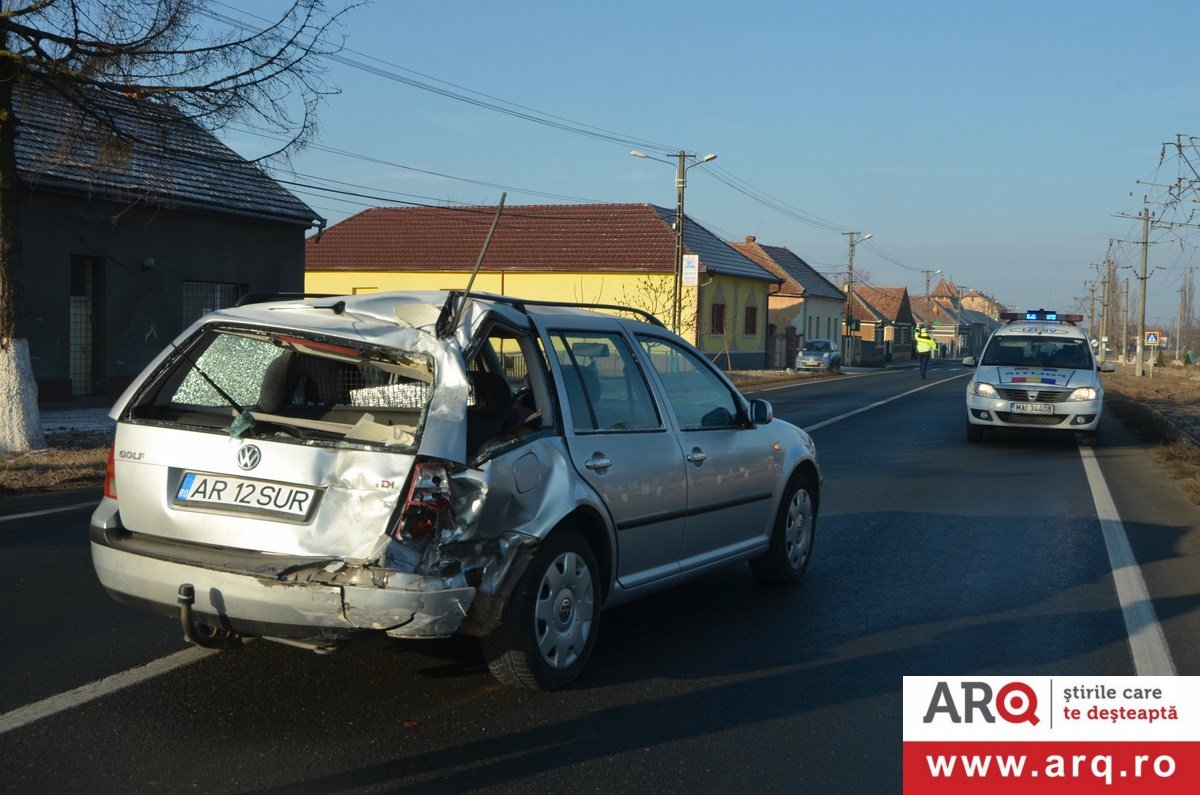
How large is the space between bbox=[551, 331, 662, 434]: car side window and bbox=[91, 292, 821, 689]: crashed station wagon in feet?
0.04

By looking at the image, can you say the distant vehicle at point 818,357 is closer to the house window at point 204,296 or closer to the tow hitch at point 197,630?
the house window at point 204,296

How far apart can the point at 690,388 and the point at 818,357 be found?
4664 cm

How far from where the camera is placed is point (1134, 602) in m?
7.02

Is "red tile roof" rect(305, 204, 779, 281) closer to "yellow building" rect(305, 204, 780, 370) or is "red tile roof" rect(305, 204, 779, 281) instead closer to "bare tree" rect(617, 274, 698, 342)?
"yellow building" rect(305, 204, 780, 370)

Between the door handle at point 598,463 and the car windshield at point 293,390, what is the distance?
2.56 ft

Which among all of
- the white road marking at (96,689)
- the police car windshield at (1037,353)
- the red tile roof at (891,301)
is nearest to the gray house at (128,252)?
the police car windshield at (1037,353)

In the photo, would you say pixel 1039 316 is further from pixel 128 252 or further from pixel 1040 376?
pixel 128 252

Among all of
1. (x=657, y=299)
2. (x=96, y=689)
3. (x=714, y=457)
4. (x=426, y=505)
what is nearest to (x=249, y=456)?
(x=426, y=505)

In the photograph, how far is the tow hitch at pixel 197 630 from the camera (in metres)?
4.58

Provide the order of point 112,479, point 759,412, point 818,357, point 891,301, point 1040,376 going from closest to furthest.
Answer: point 112,479
point 759,412
point 1040,376
point 818,357
point 891,301

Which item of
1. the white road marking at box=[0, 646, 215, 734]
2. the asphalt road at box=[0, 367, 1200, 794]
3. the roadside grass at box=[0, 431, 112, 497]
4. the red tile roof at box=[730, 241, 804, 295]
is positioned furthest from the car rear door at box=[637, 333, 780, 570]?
the red tile roof at box=[730, 241, 804, 295]

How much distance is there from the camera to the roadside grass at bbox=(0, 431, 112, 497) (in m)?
11.0

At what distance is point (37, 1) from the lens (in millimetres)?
12125

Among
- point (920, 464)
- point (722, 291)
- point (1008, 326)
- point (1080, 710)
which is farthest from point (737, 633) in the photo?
point (722, 291)
